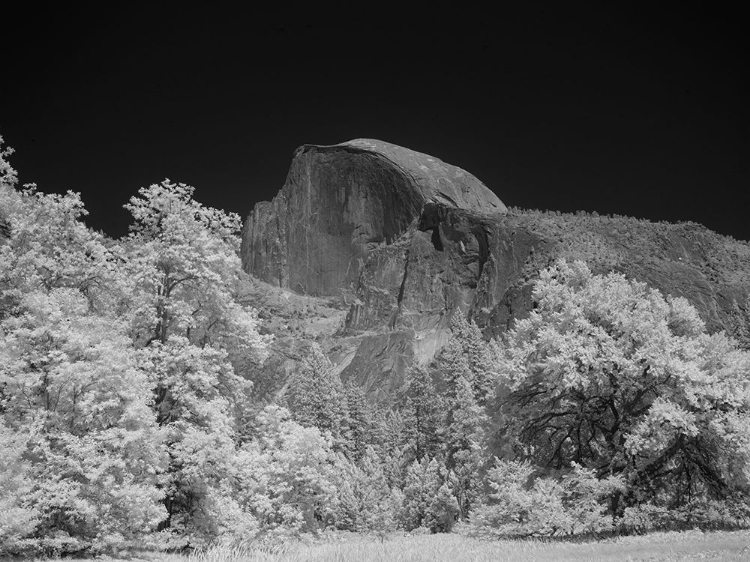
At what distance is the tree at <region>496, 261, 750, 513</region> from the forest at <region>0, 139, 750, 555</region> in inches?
3.0

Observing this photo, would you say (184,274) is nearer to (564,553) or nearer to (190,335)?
(190,335)

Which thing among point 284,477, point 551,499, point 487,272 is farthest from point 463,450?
point 487,272

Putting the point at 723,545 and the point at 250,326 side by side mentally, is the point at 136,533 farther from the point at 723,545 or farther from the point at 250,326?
the point at 723,545

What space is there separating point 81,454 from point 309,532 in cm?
1113

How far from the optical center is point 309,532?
24453 millimetres

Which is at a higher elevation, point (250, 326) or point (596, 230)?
point (596, 230)

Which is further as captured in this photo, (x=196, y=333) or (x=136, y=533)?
(x=196, y=333)

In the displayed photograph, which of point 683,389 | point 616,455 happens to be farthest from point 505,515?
point 683,389

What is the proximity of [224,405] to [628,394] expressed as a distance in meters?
12.7

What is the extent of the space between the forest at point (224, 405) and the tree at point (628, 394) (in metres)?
0.08

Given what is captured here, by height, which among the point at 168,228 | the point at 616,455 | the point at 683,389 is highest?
the point at 168,228

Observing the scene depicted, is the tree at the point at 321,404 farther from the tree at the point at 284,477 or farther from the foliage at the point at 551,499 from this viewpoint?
the foliage at the point at 551,499

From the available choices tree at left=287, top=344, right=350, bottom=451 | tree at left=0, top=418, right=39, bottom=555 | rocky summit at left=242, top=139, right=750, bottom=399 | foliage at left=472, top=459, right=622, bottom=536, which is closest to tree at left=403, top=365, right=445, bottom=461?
tree at left=287, top=344, right=350, bottom=451

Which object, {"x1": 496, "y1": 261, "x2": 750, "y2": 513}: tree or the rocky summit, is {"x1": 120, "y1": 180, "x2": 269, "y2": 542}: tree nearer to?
{"x1": 496, "y1": 261, "x2": 750, "y2": 513}: tree
